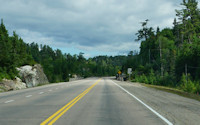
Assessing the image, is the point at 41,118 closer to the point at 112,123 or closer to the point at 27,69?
the point at 112,123

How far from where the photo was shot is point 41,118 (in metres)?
8.20

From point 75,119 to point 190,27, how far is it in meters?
68.9

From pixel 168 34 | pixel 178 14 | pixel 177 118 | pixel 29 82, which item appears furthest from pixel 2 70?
pixel 168 34

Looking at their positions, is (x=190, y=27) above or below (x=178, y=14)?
below

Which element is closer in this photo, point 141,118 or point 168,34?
point 141,118

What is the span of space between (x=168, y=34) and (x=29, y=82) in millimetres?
88270

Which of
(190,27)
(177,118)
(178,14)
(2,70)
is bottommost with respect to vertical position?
(177,118)

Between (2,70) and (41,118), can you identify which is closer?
(41,118)

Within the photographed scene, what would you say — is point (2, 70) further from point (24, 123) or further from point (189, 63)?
point (189, 63)

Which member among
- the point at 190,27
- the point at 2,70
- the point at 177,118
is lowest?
the point at 177,118

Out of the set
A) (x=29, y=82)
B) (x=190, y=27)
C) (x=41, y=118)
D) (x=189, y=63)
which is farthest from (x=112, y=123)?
(x=190, y=27)

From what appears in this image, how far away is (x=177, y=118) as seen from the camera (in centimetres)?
848

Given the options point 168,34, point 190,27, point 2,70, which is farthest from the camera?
point 168,34

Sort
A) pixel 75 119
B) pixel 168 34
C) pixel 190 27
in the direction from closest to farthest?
pixel 75 119 → pixel 190 27 → pixel 168 34
